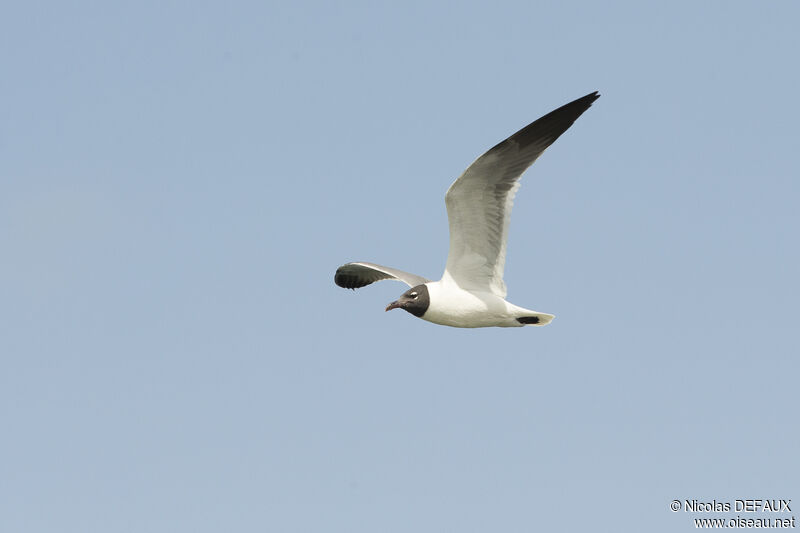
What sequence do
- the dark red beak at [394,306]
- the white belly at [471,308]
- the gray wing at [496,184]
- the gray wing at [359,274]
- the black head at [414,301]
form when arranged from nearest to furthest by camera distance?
the gray wing at [496,184] → the white belly at [471,308] → the black head at [414,301] → the dark red beak at [394,306] → the gray wing at [359,274]

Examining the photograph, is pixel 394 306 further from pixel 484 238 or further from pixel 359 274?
pixel 359 274

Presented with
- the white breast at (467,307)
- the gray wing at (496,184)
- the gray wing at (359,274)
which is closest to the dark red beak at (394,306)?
the white breast at (467,307)

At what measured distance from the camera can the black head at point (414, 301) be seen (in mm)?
19094

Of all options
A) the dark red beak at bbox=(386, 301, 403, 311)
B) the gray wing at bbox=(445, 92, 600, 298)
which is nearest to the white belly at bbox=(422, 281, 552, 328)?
the dark red beak at bbox=(386, 301, 403, 311)

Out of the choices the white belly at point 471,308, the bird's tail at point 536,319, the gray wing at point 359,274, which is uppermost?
the gray wing at point 359,274

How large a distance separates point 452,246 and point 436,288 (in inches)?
32.4

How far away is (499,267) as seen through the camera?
739 inches

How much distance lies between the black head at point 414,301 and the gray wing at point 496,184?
106 cm

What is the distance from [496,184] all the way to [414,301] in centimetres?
258

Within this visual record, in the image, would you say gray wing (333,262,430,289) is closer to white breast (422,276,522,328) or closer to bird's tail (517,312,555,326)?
white breast (422,276,522,328)

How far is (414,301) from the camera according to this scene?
1916 cm

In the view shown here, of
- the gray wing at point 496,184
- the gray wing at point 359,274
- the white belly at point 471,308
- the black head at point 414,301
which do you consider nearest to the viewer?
the gray wing at point 496,184

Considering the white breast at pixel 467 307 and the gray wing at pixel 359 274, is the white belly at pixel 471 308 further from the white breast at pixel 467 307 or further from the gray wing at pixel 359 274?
the gray wing at pixel 359 274

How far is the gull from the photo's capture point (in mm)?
17828
